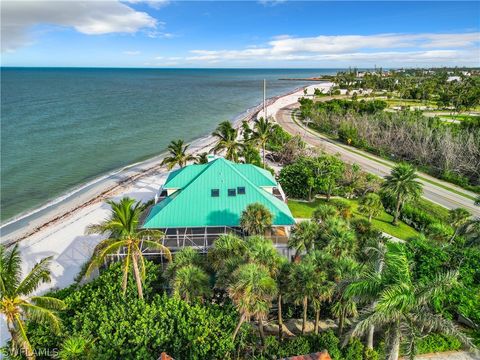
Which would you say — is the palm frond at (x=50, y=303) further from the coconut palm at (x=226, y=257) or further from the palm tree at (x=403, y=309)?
the palm tree at (x=403, y=309)

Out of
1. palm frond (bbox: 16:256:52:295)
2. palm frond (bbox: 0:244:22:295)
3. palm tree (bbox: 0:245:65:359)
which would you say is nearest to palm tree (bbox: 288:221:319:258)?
palm tree (bbox: 0:245:65:359)

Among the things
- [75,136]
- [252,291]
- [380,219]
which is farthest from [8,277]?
[75,136]

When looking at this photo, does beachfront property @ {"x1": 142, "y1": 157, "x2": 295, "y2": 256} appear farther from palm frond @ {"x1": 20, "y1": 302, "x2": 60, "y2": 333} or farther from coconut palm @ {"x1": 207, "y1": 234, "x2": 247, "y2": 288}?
palm frond @ {"x1": 20, "y1": 302, "x2": 60, "y2": 333}

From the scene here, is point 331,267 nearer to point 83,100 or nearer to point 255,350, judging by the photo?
point 255,350

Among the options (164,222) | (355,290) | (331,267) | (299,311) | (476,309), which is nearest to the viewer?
(355,290)

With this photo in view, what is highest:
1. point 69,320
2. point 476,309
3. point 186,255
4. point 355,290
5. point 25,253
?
point 355,290

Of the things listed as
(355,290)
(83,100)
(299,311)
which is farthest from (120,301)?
(83,100)
